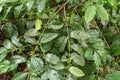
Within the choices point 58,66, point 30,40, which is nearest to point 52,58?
point 58,66

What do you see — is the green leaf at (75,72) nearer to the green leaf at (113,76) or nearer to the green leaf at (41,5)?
the green leaf at (113,76)

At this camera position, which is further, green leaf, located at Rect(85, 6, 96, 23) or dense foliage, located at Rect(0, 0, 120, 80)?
dense foliage, located at Rect(0, 0, 120, 80)

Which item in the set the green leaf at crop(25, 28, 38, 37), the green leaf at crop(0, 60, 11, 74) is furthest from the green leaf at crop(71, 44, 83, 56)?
the green leaf at crop(0, 60, 11, 74)

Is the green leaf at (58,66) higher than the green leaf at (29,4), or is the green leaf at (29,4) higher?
the green leaf at (29,4)

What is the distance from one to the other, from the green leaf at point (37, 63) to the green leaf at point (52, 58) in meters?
0.03

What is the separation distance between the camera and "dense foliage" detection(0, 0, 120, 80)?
134 centimetres

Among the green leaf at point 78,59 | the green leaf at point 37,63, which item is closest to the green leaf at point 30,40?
the green leaf at point 37,63

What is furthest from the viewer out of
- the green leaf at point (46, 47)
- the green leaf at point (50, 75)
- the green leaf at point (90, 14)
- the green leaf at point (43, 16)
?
the green leaf at point (43, 16)

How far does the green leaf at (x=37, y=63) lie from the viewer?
133 centimetres

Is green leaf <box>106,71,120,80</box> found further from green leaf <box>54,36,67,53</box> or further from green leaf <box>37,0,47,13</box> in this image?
green leaf <box>37,0,47,13</box>

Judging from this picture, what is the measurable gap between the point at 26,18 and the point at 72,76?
1.58ft

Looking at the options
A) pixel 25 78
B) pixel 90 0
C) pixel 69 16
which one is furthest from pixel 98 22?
pixel 25 78

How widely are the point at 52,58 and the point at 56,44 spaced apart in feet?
0.38

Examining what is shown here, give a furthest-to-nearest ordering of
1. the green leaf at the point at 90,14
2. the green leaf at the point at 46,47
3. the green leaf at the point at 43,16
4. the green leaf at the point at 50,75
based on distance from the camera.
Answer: the green leaf at the point at 43,16
the green leaf at the point at 46,47
the green leaf at the point at 50,75
the green leaf at the point at 90,14
